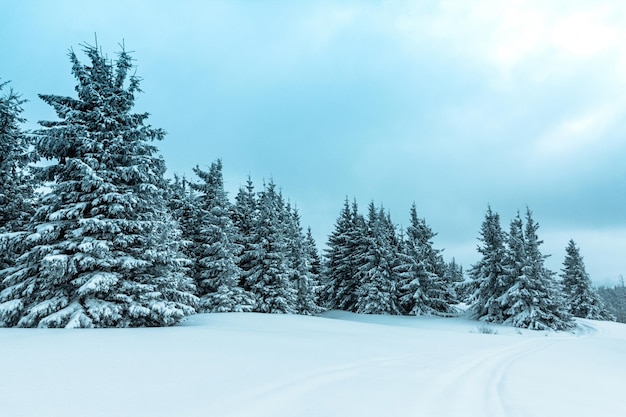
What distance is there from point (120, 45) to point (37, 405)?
1410 cm

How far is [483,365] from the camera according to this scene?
761 cm

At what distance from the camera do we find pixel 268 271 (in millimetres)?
26438

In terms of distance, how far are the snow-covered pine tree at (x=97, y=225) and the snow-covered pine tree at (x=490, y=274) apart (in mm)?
25020

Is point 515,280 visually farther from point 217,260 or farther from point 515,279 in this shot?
point 217,260

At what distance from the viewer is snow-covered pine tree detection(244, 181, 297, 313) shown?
26062 millimetres

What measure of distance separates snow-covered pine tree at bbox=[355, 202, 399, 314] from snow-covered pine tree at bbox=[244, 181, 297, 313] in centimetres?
933

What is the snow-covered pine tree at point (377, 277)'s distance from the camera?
33750mm

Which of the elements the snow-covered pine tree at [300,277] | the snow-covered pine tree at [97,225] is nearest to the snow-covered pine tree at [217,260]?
the snow-covered pine tree at [300,277]

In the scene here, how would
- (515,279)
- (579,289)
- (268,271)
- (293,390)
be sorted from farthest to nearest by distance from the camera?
(579,289), (515,279), (268,271), (293,390)

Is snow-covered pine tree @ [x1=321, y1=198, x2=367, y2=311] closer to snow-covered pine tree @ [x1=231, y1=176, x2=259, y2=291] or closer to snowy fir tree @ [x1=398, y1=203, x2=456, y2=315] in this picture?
snowy fir tree @ [x1=398, y1=203, x2=456, y2=315]

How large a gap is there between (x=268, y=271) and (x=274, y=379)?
2146 centimetres

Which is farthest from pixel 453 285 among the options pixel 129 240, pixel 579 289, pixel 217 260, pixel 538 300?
pixel 129 240

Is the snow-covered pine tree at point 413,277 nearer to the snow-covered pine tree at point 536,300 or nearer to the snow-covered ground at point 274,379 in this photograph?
the snow-covered pine tree at point 536,300

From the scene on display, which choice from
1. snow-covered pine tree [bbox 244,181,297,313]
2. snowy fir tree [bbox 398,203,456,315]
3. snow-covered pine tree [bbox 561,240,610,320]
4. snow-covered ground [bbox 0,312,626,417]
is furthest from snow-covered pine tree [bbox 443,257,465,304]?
snow-covered ground [bbox 0,312,626,417]
